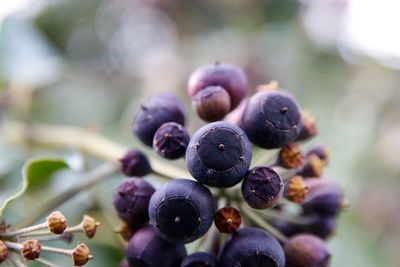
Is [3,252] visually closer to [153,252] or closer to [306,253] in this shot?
[153,252]

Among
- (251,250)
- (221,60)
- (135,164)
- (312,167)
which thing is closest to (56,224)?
(135,164)

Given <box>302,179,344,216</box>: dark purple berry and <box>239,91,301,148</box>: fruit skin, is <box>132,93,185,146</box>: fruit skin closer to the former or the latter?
<box>239,91,301,148</box>: fruit skin

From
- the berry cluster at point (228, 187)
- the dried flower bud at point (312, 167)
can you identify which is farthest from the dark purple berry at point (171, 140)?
the dried flower bud at point (312, 167)

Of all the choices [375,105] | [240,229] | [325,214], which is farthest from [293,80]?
[240,229]

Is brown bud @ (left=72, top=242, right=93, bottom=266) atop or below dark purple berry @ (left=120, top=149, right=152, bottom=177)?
below

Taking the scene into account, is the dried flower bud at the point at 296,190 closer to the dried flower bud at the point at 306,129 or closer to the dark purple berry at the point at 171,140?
the dried flower bud at the point at 306,129

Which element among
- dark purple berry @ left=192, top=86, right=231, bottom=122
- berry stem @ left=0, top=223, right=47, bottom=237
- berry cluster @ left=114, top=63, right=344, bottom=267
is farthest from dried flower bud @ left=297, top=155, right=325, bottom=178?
berry stem @ left=0, top=223, right=47, bottom=237
